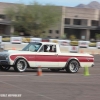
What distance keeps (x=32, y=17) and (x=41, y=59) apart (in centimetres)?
5671

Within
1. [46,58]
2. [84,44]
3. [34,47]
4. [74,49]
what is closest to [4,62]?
[34,47]

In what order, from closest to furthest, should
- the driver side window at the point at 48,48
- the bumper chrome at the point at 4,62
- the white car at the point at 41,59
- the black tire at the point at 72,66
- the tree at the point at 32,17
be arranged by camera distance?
the bumper chrome at the point at 4,62, the white car at the point at 41,59, the driver side window at the point at 48,48, the black tire at the point at 72,66, the tree at the point at 32,17

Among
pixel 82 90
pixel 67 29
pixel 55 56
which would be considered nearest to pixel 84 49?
pixel 55 56

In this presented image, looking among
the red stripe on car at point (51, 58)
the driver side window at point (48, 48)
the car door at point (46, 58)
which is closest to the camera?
the red stripe on car at point (51, 58)

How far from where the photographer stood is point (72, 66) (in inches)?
797

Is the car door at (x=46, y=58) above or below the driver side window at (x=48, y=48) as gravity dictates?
below

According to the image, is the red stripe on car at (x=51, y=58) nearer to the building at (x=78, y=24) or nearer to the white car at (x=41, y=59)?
the white car at (x=41, y=59)

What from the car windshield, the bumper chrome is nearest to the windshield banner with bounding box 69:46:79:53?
the car windshield

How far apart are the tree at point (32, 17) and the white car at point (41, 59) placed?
54.6 m

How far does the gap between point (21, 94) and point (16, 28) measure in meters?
65.6

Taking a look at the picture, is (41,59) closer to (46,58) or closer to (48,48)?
(46,58)

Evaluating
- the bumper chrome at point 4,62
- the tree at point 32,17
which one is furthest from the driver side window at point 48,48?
the tree at point 32,17

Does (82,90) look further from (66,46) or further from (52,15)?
(52,15)

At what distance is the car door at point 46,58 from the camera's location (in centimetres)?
1906
